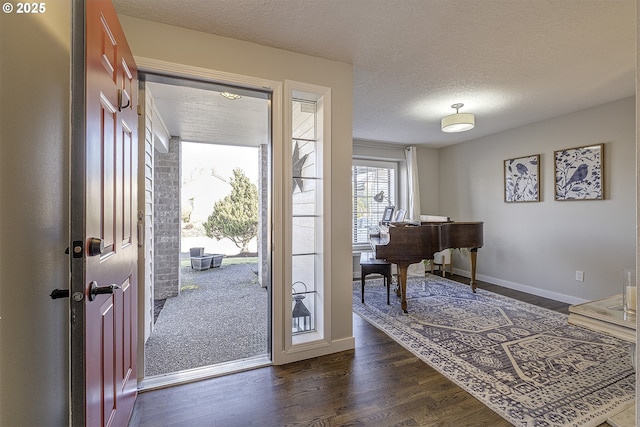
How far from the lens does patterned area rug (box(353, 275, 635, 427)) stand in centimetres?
173

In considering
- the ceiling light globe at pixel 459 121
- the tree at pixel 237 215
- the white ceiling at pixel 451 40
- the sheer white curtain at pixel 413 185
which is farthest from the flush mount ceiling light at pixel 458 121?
the tree at pixel 237 215

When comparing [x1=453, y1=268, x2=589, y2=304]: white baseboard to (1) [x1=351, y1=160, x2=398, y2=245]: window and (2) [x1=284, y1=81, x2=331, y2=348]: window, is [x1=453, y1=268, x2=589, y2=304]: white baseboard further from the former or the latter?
(2) [x1=284, y1=81, x2=331, y2=348]: window

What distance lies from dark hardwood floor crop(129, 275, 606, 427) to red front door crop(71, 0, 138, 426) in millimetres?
321

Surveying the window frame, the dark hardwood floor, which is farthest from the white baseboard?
the dark hardwood floor

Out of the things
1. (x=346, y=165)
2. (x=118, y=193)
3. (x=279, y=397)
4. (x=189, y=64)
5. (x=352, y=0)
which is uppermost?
(x=352, y=0)

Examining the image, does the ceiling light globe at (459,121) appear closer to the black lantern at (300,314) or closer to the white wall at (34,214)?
the black lantern at (300,314)

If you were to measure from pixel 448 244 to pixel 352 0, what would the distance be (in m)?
3.00

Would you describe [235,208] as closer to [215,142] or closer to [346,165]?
[215,142]

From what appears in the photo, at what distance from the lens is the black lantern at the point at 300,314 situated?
240 cm

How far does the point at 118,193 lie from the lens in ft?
4.43

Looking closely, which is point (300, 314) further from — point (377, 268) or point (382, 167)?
point (382, 167)

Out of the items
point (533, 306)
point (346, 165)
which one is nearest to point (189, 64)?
point (346, 165)

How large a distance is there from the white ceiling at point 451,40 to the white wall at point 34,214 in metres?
1.00

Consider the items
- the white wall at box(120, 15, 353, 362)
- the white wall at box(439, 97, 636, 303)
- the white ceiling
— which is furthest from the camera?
the white wall at box(439, 97, 636, 303)
